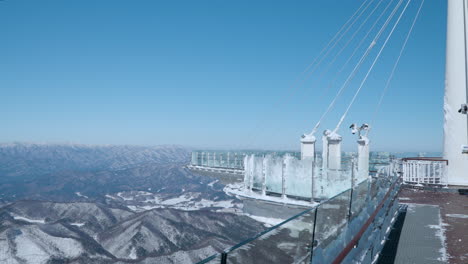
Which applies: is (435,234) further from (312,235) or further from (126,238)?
(126,238)

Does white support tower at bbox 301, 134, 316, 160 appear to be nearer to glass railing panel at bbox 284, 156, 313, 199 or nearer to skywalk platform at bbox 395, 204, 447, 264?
glass railing panel at bbox 284, 156, 313, 199

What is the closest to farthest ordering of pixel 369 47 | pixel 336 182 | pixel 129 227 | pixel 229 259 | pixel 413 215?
1. pixel 229 259
2. pixel 413 215
3. pixel 336 182
4. pixel 369 47
5. pixel 129 227

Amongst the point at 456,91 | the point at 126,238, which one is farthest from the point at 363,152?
the point at 126,238

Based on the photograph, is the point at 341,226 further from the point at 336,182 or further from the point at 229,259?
the point at 336,182

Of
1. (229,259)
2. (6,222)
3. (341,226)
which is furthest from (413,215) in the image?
(6,222)

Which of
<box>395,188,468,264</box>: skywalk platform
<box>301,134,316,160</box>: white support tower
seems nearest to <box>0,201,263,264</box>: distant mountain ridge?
<box>301,134,316,160</box>: white support tower
